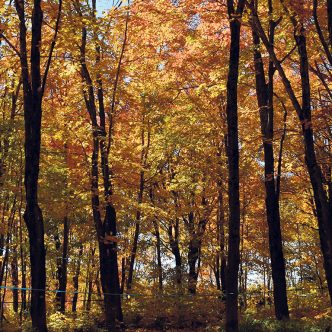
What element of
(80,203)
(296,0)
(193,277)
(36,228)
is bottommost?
(193,277)

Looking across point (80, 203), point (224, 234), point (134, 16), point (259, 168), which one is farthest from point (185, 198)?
point (134, 16)

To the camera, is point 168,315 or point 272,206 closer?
point 272,206

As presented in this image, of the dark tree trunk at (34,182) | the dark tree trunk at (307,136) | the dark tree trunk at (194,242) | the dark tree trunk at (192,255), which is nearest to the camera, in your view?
the dark tree trunk at (34,182)

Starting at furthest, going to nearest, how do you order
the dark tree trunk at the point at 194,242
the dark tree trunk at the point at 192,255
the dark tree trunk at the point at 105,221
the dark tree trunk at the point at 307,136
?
the dark tree trunk at the point at 194,242
the dark tree trunk at the point at 192,255
the dark tree trunk at the point at 105,221
the dark tree trunk at the point at 307,136

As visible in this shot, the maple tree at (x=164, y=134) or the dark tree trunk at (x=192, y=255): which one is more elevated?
the maple tree at (x=164, y=134)

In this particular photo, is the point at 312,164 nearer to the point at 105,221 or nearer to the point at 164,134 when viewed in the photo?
the point at 105,221

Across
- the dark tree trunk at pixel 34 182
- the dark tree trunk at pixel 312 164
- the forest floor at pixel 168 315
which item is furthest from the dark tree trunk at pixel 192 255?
the dark tree trunk at pixel 34 182

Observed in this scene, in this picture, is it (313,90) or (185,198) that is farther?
(185,198)

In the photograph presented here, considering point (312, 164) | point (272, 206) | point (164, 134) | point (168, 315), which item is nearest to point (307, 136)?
point (312, 164)

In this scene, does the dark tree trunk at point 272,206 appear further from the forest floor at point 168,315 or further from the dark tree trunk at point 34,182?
the dark tree trunk at point 34,182

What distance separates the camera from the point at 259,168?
58.5 ft

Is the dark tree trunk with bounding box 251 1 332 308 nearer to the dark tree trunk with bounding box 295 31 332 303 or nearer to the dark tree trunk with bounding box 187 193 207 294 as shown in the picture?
the dark tree trunk with bounding box 295 31 332 303

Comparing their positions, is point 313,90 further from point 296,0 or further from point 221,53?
point 296,0

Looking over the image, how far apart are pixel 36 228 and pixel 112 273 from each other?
4.96 metres
